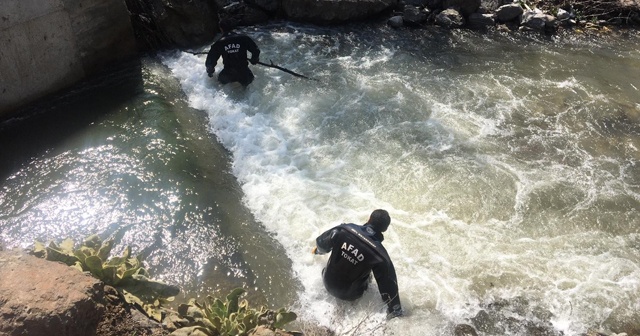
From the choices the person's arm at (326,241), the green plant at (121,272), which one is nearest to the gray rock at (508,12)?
the person's arm at (326,241)

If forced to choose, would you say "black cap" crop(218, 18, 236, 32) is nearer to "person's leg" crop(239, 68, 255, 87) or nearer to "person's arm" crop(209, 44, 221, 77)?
"person's arm" crop(209, 44, 221, 77)

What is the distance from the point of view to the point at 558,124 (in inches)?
317

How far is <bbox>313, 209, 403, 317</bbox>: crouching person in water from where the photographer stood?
468cm

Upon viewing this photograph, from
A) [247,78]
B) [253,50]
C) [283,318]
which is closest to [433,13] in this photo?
[253,50]

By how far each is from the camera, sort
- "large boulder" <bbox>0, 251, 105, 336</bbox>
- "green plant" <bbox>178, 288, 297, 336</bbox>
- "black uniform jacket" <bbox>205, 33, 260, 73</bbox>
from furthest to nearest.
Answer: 1. "black uniform jacket" <bbox>205, 33, 260, 73</bbox>
2. "green plant" <bbox>178, 288, 297, 336</bbox>
3. "large boulder" <bbox>0, 251, 105, 336</bbox>

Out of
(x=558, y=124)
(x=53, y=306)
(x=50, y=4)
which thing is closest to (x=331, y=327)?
(x=53, y=306)

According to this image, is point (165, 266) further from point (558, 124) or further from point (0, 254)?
point (558, 124)

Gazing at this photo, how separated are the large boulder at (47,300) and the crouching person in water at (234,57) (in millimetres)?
4826

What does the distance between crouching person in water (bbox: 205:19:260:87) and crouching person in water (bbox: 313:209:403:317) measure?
4.36 metres

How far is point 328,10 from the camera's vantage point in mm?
10594

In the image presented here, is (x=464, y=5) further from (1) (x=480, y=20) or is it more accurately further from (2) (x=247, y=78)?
(2) (x=247, y=78)

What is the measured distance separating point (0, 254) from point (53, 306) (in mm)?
1080

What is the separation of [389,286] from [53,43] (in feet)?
22.0

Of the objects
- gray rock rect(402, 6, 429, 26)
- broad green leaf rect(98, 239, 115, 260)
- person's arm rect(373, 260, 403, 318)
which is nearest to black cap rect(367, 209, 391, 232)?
person's arm rect(373, 260, 403, 318)
